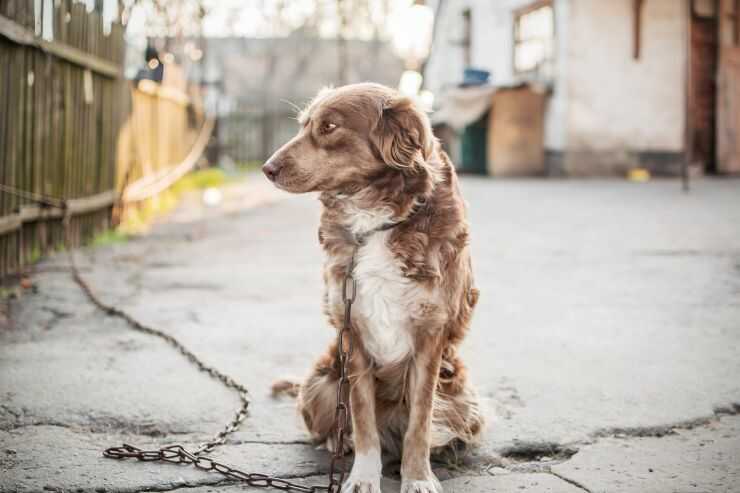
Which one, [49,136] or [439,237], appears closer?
[439,237]

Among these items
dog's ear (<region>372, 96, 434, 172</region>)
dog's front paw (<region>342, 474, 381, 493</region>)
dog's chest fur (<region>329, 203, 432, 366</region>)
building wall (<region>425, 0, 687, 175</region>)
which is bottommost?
dog's front paw (<region>342, 474, 381, 493</region>)

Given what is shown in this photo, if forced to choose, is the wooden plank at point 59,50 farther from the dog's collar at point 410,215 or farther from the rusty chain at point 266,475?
the dog's collar at point 410,215

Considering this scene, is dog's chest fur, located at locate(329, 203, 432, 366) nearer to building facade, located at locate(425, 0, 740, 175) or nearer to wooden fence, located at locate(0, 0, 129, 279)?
wooden fence, located at locate(0, 0, 129, 279)

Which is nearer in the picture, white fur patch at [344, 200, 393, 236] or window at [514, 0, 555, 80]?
white fur patch at [344, 200, 393, 236]

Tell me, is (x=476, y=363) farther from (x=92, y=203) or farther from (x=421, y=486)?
(x=92, y=203)

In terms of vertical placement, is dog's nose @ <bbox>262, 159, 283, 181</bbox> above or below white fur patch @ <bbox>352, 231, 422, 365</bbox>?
above

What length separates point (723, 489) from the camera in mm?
2736

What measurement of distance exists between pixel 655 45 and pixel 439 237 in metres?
16.8

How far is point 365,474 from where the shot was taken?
281 centimetres

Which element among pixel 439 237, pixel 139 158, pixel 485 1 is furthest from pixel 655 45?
pixel 439 237

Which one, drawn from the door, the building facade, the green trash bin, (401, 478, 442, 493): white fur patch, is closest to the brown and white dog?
(401, 478, 442, 493): white fur patch

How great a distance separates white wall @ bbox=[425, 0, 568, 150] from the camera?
17.7 m

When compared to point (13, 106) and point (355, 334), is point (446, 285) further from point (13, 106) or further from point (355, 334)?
point (13, 106)

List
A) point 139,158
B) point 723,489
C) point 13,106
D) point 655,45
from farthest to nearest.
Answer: point 655,45
point 139,158
point 13,106
point 723,489
